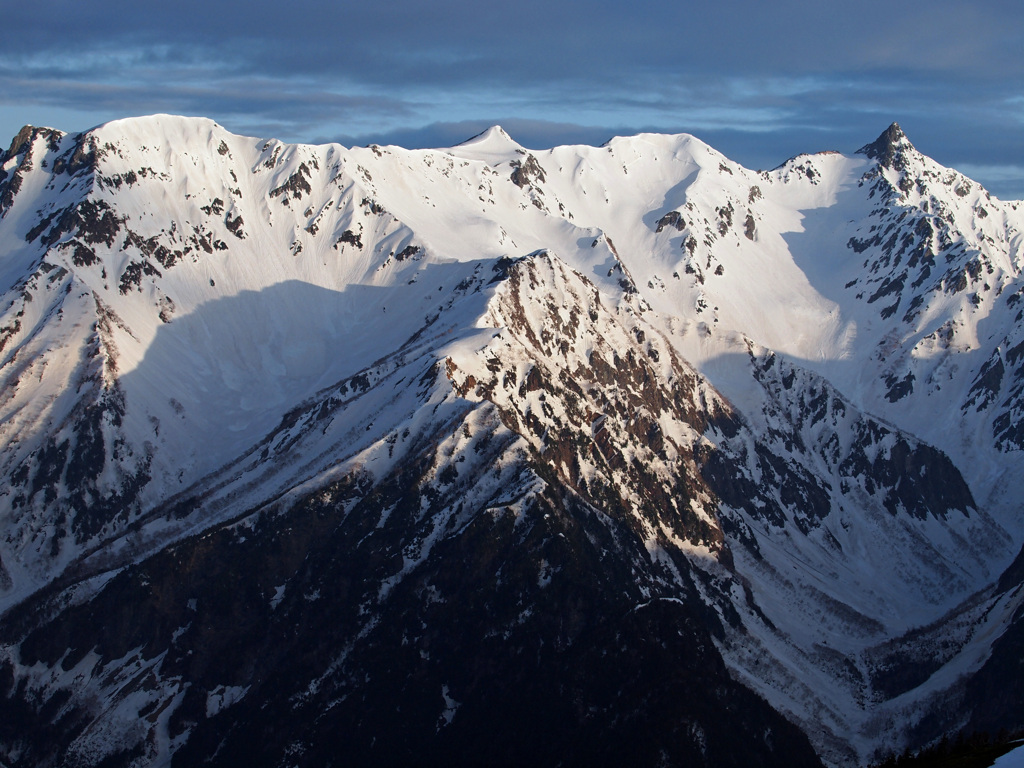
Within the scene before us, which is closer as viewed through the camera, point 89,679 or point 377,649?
point 377,649

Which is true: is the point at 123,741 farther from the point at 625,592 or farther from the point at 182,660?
the point at 625,592

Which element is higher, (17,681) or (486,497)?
(486,497)

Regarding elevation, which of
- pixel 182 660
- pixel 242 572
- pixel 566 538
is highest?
pixel 566 538

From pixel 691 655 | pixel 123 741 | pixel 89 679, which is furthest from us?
pixel 89 679

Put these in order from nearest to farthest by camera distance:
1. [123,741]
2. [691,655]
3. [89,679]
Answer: [691,655], [123,741], [89,679]

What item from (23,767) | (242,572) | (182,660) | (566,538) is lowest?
(23,767)

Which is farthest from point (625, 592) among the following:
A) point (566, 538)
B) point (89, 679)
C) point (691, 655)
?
point (89, 679)

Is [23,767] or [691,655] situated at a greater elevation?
[691,655]

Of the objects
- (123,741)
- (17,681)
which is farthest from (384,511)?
(17,681)

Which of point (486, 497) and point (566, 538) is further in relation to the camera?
point (486, 497)

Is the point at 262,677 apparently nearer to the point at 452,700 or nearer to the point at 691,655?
the point at 452,700
